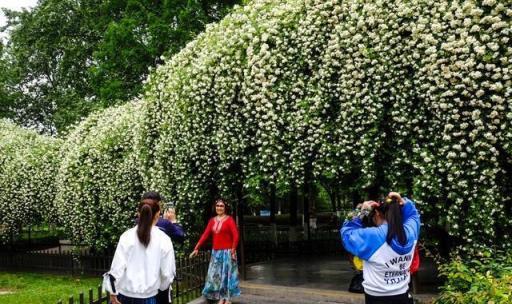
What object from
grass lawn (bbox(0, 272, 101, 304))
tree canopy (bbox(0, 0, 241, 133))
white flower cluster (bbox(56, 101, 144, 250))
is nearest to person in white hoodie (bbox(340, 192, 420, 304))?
grass lawn (bbox(0, 272, 101, 304))

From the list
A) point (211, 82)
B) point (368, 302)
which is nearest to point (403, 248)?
point (368, 302)

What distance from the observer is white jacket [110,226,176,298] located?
5402 mm

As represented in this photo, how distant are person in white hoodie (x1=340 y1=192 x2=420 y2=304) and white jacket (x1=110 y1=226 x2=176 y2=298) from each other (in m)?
1.83

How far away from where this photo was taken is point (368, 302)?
→ 509 centimetres

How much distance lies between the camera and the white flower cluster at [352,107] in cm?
838

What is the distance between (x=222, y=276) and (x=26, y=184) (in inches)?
549

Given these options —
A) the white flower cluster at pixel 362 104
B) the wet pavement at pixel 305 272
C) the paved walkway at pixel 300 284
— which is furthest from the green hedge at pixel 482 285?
the wet pavement at pixel 305 272

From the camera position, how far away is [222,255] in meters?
9.55

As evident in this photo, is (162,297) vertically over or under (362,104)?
under

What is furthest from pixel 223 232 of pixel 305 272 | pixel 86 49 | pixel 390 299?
pixel 86 49

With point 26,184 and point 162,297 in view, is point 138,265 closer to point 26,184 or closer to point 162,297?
point 162,297

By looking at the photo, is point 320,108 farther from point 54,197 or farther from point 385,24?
point 54,197

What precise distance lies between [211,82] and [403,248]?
746cm

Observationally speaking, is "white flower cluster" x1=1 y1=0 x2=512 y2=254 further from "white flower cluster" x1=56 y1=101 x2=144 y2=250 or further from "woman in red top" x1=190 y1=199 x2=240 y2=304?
"white flower cluster" x1=56 y1=101 x2=144 y2=250
